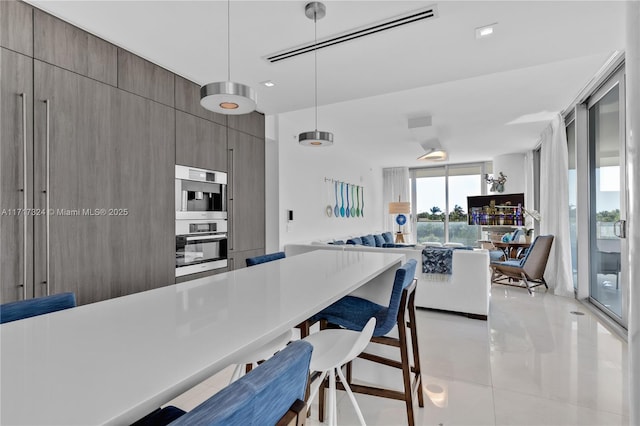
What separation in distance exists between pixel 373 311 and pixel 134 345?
1270 millimetres

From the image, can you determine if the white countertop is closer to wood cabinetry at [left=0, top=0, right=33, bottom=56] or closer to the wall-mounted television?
wood cabinetry at [left=0, top=0, right=33, bottom=56]

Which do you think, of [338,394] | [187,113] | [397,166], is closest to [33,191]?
[187,113]

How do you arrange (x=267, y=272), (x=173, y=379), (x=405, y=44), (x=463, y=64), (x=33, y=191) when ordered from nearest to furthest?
(x=173, y=379), (x=267, y=272), (x=33, y=191), (x=405, y=44), (x=463, y=64)

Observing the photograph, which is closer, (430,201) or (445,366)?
(445,366)

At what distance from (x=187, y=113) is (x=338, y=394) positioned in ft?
9.00

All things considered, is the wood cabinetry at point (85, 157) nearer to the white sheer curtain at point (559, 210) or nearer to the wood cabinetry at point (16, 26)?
the wood cabinetry at point (16, 26)

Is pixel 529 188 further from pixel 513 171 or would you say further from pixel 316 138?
pixel 316 138

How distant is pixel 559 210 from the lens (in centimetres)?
460

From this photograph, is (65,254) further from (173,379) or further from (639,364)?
(639,364)

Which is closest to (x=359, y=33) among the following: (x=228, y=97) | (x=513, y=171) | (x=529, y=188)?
(x=228, y=97)

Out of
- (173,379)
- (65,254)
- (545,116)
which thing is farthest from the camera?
(545,116)

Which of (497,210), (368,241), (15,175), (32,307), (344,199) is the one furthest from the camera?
(497,210)

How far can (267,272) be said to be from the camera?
69.3 inches

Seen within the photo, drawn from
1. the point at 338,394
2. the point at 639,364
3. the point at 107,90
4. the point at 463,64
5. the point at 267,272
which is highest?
the point at 463,64
